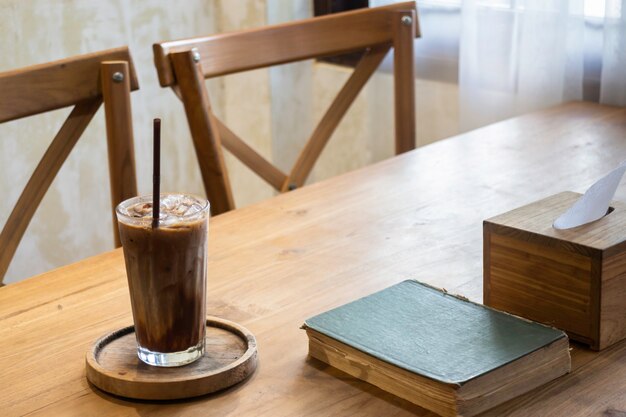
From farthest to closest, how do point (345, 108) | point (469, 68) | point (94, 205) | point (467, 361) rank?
point (94, 205), point (469, 68), point (345, 108), point (467, 361)

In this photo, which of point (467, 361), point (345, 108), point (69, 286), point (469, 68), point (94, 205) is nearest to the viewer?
point (467, 361)

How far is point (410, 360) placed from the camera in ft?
2.72

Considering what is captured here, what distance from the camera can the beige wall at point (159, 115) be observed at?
91.3 inches

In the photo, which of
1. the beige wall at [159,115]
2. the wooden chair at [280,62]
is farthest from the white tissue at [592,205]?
the beige wall at [159,115]

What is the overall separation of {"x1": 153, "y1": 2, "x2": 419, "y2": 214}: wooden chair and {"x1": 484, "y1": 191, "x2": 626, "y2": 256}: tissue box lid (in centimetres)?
67

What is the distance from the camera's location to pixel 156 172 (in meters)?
0.84

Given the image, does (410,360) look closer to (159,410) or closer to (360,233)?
(159,410)

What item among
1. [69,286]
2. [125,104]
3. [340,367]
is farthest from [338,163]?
[340,367]

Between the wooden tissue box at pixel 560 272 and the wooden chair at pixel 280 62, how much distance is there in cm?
68

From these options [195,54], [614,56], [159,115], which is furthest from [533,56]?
[159,115]

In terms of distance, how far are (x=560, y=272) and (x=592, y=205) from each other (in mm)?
84

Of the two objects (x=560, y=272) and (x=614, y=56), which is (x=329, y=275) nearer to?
(x=560, y=272)

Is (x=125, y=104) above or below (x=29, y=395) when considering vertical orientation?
above

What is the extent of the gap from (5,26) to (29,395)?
1563 millimetres
